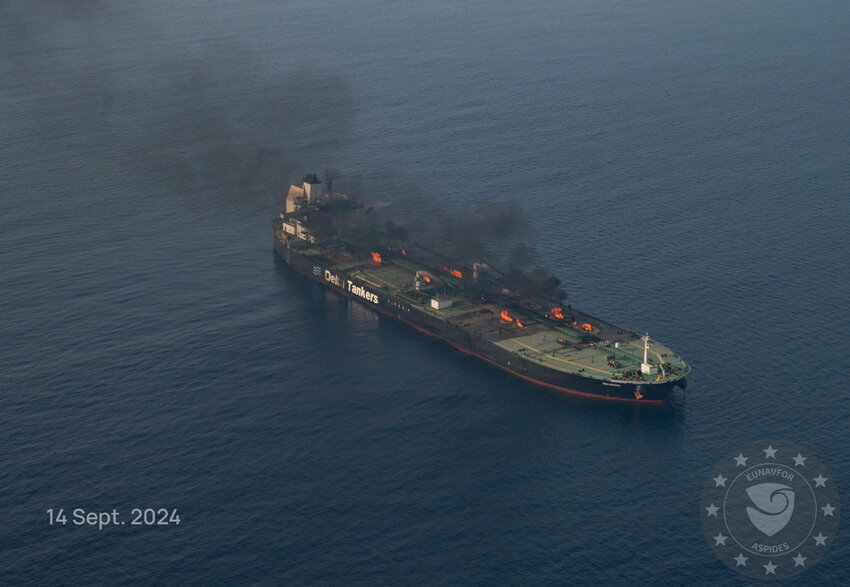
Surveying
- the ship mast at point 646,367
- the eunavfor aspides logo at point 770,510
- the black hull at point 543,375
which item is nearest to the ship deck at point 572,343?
the ship mast at point 646,367

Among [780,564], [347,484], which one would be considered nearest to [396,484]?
[347,484]

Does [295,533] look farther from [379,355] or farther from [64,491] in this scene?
[379,355]

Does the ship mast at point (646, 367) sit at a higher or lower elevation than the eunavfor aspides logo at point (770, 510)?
higher

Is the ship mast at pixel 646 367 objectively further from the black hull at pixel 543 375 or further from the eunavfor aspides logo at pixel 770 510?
the eunavfor aspides logo at pixel 770 510

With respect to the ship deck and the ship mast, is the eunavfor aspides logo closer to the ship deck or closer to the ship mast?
the ship mast

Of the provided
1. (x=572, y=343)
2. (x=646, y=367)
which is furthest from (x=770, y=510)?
(x=572, y=343)

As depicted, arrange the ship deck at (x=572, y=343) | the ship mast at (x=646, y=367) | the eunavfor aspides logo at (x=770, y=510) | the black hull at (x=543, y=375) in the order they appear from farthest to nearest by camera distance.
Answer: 1. the ship deck at (x=572, y=343)
2. the ship mast at (x=646, y=367)
3. the black hull at (x=543, y=375)
4. the eunavfor aspides logo at (x=770, y=510)

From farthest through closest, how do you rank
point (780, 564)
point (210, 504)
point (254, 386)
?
point (254, 386)
point (210, 504)
point (780, 564)

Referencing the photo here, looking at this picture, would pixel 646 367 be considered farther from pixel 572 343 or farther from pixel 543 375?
pixel 572 343
